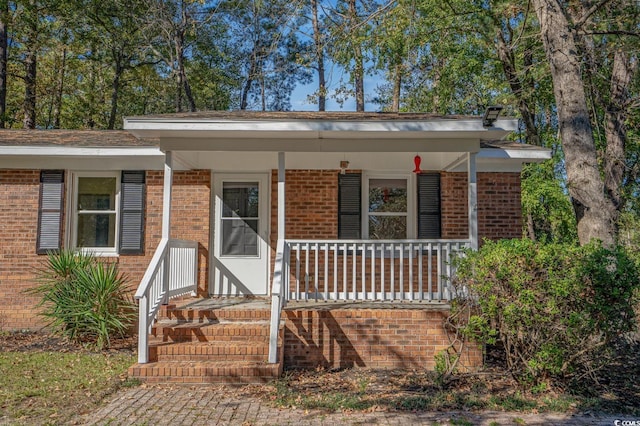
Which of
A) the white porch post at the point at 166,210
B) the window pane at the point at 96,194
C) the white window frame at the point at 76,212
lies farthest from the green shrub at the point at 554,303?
the window pane at the point at 96,194

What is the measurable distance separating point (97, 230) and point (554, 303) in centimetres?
744

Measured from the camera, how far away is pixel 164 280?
6848mm

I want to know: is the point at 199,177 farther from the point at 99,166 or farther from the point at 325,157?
the point at 325,157

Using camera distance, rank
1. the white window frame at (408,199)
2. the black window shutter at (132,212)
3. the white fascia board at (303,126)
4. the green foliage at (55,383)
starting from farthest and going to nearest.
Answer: the white window frame at (408,199) → the black window shutter at (132,212) → the white fascia board at (303,126) → the green foliage at (55,383)

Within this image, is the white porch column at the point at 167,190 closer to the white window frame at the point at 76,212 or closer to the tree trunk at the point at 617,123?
the white window frame at the point at 76,212

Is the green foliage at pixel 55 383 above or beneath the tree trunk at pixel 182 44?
beneath

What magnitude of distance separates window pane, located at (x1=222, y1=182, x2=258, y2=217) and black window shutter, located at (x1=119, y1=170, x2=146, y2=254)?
1.43m

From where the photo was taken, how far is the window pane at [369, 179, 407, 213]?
9.06 meters

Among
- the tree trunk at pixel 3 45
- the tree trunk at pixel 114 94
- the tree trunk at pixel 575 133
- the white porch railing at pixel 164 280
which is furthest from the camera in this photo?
the tree trunk at pixel 114 94

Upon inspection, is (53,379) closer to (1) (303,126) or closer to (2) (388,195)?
(1) (303,126)

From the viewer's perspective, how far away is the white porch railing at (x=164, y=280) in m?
5.91

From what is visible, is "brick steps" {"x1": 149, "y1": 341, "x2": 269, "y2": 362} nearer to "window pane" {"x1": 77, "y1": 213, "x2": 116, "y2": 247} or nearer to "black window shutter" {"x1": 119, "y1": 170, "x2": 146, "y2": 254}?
"black window shutter" {"x1": 119, "y1": 170, "x2": 146, "y2": 254}

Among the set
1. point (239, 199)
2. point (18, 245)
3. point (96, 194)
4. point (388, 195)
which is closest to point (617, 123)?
point (388, 195)

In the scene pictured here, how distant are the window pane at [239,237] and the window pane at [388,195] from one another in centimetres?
220
